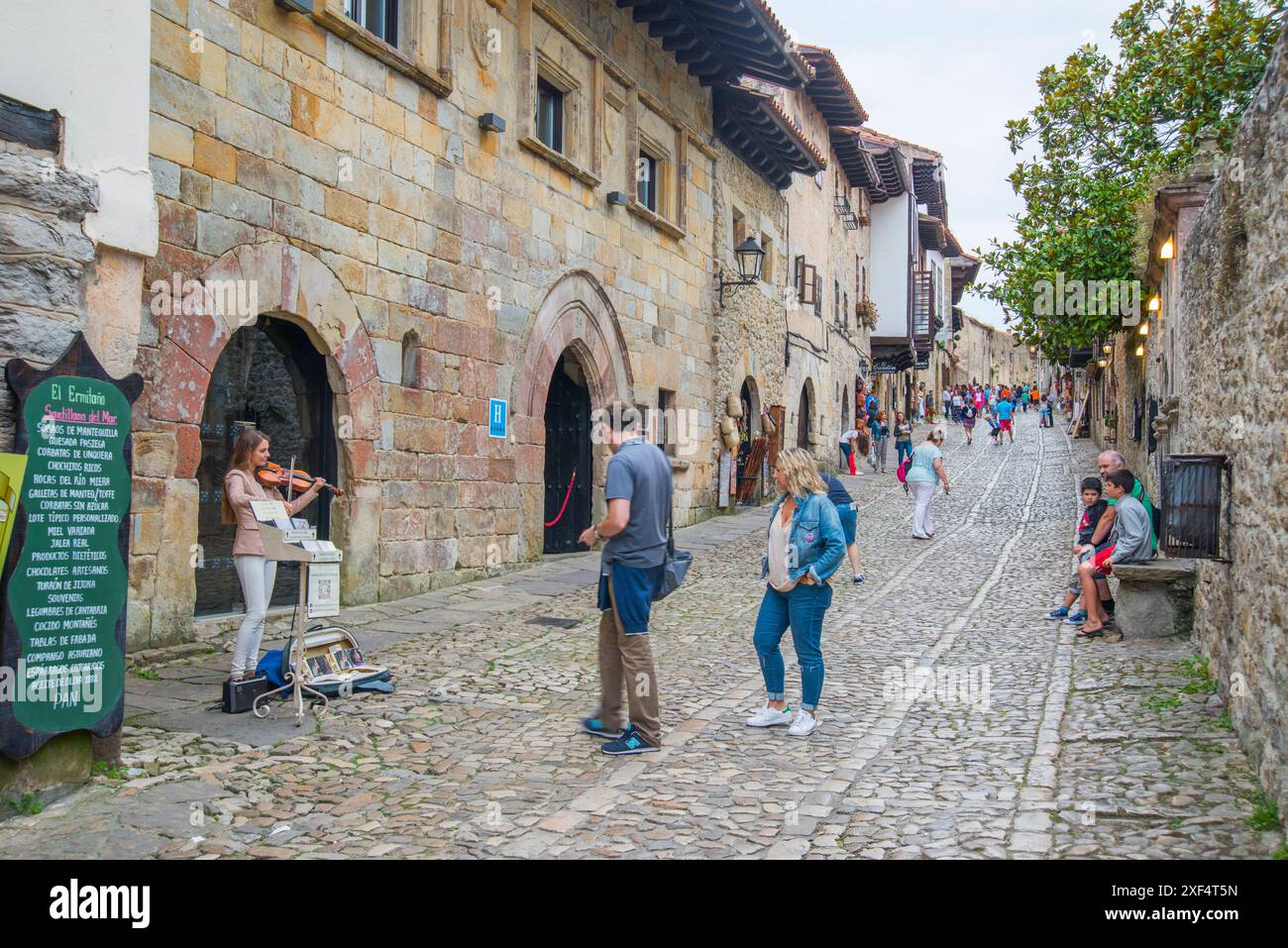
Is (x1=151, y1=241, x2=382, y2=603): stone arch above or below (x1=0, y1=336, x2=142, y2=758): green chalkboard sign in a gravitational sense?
above

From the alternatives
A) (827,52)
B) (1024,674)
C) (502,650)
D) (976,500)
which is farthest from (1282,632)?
(827,52)

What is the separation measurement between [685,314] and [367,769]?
40.8 feet

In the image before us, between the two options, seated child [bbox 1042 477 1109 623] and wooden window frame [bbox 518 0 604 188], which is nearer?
seated child [bbox 1042 477 1109 623]

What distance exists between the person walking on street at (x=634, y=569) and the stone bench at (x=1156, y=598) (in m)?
4.76

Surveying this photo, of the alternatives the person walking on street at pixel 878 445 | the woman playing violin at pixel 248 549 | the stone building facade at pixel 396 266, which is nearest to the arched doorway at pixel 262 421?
the stone building facade at pixel 396 266

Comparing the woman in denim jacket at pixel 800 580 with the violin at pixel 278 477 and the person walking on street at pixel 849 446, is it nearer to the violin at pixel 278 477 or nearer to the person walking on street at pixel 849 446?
the violin at pixel 278 477

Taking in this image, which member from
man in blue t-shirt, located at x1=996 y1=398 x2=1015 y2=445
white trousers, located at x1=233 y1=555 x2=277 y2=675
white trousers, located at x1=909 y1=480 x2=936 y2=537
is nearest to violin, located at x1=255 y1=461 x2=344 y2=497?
white trousers, located at x1=233 y1=555 x2=277 y2=675

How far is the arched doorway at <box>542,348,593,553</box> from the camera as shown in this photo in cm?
1406

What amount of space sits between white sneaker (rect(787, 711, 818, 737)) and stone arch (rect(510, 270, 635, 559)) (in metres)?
6.23

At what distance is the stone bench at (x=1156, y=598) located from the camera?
28.1 feet

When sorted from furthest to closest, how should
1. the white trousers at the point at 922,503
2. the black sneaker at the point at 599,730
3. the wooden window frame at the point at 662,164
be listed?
the white trousers at the point at 922,503 → the wooden window frame at the point at 662,164 → the black sneaker at the point at 599,730

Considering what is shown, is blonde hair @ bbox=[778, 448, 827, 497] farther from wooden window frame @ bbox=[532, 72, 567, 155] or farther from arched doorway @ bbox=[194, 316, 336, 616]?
wooden window frame @ bbox=[532, 72, 567, 155]

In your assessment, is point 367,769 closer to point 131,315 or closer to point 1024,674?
point 131,315

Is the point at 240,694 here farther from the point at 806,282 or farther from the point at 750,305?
the point at 806,282
